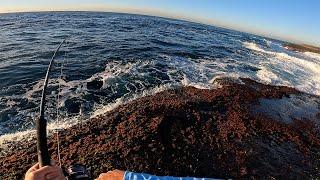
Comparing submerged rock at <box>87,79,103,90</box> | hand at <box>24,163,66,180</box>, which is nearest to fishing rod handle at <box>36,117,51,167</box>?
hand at <box>24,163,66,180</box>

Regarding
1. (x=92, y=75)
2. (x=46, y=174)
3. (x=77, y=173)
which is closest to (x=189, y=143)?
(x=77, y=173)

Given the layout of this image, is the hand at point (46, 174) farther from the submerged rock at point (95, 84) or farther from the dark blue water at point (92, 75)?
the submerged rock at point (95, 84)

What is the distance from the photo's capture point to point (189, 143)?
9781 millimetres

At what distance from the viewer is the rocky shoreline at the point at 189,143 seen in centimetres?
865

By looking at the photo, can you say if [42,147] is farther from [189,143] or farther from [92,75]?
[92,75]

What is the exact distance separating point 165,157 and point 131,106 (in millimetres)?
4230

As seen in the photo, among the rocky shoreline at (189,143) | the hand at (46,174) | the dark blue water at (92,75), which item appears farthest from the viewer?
the dark blue water at (92,75)

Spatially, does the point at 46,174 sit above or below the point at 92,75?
above

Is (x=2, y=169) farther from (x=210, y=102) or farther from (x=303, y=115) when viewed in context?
(x=303, y=115)

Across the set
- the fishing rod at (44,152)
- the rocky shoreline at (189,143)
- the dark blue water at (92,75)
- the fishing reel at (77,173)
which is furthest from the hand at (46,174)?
the rocky shoreline at (189,143)

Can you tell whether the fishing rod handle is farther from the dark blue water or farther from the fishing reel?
the dark blue water

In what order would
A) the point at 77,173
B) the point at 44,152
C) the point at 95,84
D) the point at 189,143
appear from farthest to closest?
the point at 95,84, the point at 189,143, the point at 77,173, the point at 44,152

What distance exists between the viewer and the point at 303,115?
51.9ft

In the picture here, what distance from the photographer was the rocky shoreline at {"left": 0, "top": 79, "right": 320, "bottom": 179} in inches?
340
